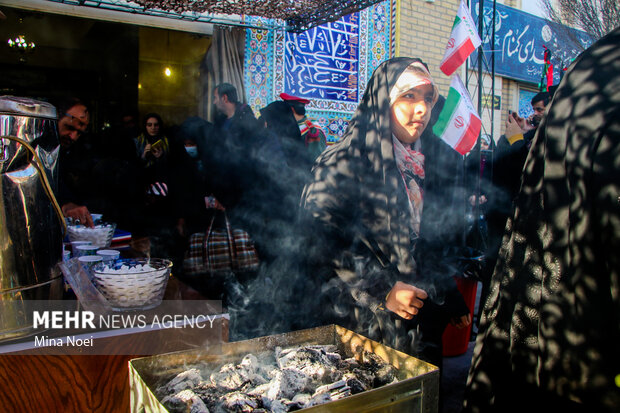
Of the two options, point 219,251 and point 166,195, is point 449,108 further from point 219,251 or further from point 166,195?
point 166,195

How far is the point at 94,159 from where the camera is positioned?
370 cm

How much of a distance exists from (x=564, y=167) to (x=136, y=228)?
4078 mm

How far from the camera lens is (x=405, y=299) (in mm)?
1751

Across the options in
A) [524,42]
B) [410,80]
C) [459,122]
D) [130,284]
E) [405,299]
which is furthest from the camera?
[524,42]

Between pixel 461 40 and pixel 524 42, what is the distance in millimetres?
5814

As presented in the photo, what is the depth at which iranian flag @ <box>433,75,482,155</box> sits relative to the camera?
12.9 feet

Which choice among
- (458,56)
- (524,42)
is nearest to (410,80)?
(458,56)

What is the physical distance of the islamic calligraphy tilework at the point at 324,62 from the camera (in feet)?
19.2

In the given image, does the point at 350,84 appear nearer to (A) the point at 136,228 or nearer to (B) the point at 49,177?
(A) the point at 136,228

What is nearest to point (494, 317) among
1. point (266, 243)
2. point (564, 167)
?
point (564, 167)

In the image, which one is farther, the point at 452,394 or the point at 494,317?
the point at 452,394

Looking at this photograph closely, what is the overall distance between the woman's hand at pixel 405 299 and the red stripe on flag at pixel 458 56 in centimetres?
338

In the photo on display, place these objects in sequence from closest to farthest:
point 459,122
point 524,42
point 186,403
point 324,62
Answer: point 186,403, point 459,122, point 324,62, point 524,42

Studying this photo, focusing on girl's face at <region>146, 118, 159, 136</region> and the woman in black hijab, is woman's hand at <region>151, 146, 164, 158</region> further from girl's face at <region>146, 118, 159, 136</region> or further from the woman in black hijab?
the woman in black hijab
